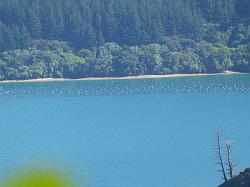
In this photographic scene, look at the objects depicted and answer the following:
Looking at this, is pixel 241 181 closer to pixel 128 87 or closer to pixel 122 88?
pixel 122 88

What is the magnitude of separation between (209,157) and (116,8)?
12260 cm

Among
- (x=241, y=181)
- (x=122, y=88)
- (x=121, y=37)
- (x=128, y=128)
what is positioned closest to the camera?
(x=241, y=181)

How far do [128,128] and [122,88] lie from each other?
53.1 metres

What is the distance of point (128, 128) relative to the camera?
94.5 meters

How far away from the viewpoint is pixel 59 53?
177 m

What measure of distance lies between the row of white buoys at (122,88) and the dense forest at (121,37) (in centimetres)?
825

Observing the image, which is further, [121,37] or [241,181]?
[121,37]

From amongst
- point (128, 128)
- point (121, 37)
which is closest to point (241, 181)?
point (128, 128)

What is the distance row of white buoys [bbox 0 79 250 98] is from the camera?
138 meters

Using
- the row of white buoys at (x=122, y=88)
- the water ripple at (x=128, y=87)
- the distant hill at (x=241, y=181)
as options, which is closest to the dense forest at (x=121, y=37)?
the water ripple at (x=128, y=87)

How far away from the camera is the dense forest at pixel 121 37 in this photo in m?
170

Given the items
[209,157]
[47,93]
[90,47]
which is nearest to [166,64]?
[90,47]

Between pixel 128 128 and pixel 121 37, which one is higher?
pixel 121 37

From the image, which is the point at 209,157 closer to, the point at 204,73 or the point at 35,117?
the point at 35,117
